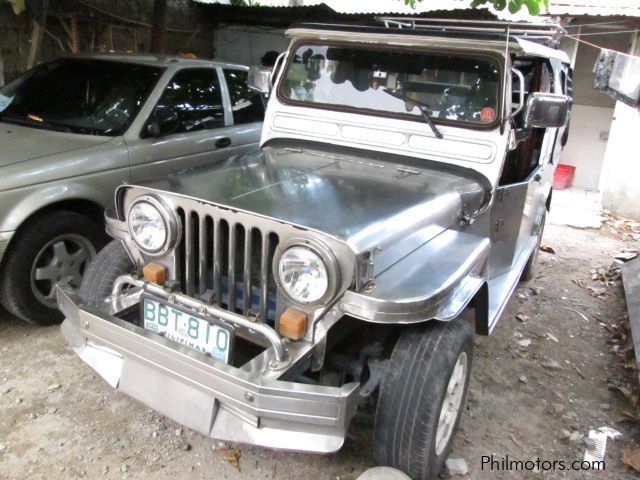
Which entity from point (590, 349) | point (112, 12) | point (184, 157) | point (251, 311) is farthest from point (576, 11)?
point (251, 311)

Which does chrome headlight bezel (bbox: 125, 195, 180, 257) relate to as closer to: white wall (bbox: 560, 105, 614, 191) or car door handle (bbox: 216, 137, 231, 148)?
car door handle (bbox: 216, 137, 231, 148)

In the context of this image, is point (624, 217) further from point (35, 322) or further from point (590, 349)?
point (35, 322)

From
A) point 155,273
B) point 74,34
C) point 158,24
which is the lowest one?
point 155,273

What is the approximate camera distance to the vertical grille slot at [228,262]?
7.19 ft

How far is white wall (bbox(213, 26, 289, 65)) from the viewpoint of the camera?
979 cm

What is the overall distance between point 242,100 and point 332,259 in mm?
3284

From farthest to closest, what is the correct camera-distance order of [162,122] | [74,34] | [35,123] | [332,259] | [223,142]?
[74,34]
[223,142]
[162,122]
[35,123]
[332,259]

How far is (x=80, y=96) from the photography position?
4070 millimetres

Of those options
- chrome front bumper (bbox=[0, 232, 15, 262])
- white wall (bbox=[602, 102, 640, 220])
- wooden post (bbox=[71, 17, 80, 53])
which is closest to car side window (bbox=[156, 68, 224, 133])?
chrome front bumper (bbox=[0, 232, 15, 262])

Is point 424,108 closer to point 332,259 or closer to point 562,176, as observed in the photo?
point 332,259

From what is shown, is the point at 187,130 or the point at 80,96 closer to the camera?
the point at 80,96

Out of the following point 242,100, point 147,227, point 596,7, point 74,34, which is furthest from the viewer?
point 596,7

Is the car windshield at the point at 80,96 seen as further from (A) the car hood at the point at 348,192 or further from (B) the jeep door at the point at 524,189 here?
(B) the jeep door at the point at 524,189

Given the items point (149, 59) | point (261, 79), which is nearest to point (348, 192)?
point (261, 79)
